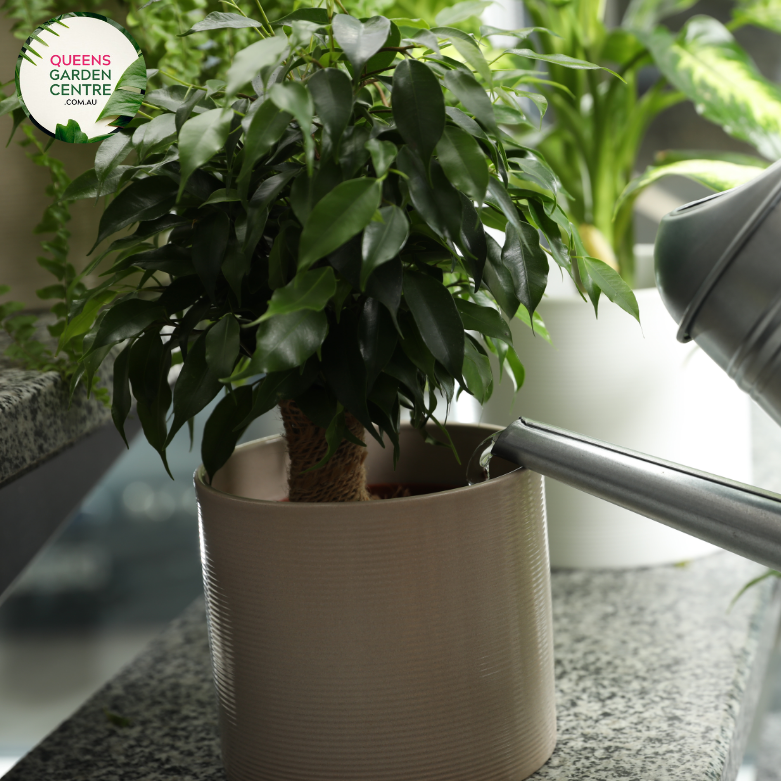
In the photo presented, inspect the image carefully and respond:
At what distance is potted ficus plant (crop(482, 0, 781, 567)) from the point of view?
32.3 inches

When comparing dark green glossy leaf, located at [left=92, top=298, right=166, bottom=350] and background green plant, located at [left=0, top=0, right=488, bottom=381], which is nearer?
dark green glossy leaf, located at [left=92, top=298, right=166, bottom=350]

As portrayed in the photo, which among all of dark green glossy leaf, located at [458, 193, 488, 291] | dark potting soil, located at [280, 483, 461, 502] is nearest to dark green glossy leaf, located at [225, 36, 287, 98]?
dark green glossy leaf, located at [458, 193, 488, 291]

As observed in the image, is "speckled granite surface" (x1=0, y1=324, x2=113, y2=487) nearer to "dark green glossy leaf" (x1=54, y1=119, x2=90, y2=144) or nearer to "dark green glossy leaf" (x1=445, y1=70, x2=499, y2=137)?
"dark green glossy leaf" (x1=54, y1=119, x2=90, y2=144)

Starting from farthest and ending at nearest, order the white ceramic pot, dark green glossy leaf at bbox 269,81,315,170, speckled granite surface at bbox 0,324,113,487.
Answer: the white ceramic pot
speckled granite surface at bbox 0,324,113,487
dark green glossy leaf at bbox 269,81,315,170

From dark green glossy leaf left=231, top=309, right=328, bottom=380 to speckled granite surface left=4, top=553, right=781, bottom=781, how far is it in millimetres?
342

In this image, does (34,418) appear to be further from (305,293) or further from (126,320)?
(305,293)

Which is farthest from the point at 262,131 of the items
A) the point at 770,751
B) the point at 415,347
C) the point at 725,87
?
the point at 770,751

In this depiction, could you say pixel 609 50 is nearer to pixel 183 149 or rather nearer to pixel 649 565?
pixel 649 565

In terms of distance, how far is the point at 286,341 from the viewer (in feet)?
1.16

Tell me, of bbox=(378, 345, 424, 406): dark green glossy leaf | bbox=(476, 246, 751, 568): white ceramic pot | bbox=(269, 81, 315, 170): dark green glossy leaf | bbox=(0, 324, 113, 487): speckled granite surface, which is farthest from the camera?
bbox=(476, 246, 751, 568): white ceramic pot

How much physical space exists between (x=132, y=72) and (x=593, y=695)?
1.79ft

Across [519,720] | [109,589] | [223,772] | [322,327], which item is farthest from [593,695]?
[109,589]

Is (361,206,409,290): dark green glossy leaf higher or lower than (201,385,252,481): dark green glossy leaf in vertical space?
higher

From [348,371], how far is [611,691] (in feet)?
1.31
